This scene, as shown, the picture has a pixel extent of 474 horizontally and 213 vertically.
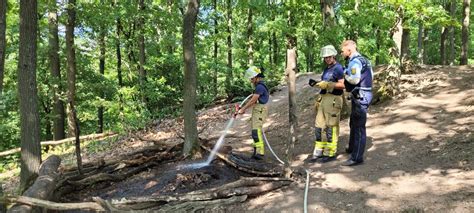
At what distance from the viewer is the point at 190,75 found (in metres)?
7.71

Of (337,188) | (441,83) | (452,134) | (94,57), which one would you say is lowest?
(337,188)

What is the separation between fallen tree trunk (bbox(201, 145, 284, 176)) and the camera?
647 cm

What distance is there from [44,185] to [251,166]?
3.49 meters

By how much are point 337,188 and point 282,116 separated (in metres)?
7.12

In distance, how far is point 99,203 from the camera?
4.90 meters

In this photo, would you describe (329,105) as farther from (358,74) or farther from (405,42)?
(405,42)

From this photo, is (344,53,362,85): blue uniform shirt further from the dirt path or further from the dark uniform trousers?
the dirt path

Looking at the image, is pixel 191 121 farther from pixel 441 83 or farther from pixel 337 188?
pixel 441 83

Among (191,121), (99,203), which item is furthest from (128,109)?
(99,203)

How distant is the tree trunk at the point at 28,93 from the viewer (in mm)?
7230

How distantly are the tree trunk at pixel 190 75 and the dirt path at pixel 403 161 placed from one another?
65.2 inches

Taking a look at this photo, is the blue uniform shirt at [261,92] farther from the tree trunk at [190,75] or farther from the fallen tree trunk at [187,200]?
the fallen tree trunk at [187,200]

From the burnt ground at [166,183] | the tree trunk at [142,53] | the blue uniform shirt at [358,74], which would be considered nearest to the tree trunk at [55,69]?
the tree trunk at [142,53]

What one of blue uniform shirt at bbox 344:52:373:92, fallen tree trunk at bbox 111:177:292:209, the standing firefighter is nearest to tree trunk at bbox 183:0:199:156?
fallen tree trunk at bbox 111:177:292:209
